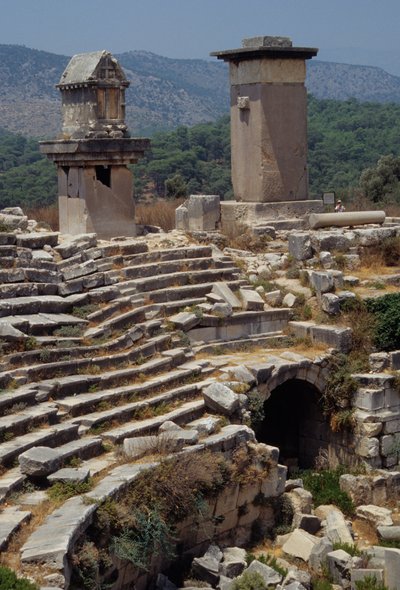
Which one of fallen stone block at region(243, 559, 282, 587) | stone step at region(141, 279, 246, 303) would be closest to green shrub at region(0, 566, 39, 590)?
fallen stone block at region(243, 559, 282, 587)

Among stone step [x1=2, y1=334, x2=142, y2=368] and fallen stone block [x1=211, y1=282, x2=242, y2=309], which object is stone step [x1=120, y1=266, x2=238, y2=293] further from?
stone step [x1=2, y1=334, x2=142, y2=368]

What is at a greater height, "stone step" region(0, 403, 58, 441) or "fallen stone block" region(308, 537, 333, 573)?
"stone step" region(0, 403, 58, 441)

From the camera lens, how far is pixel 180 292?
1850 centimetres

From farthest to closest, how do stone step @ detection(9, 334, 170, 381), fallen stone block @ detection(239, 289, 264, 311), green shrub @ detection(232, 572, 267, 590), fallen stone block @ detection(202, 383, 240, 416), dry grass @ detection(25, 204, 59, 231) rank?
1. dry grass @ detection(25, 204, 59, 231)
2. fallen stone block @ detection(239, 289, 264, 311)
3. fallen stone block @ detection(202, 383, 240, 416)
4. stone step @ detection(9, 334, 170, 381)
5. green shrub @ detection(232, 572, 267, 590)

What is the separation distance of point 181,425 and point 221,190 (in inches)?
1138

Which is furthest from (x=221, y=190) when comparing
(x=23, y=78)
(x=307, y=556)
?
(x=23, y=78)

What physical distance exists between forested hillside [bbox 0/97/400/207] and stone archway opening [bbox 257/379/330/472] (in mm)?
13426

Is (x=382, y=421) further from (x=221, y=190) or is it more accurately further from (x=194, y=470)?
(x=221, y=190)

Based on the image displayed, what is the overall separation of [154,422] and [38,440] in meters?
1.84

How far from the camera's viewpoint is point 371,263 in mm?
20641

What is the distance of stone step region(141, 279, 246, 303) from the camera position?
59.8 feet

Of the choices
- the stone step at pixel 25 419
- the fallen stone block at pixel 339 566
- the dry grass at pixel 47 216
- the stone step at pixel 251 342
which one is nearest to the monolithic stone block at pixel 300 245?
the stone step at pixel 251 342

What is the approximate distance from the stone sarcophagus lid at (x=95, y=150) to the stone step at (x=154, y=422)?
591cm

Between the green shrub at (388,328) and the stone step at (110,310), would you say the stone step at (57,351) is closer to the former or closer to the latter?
the stone step at (110,310)
